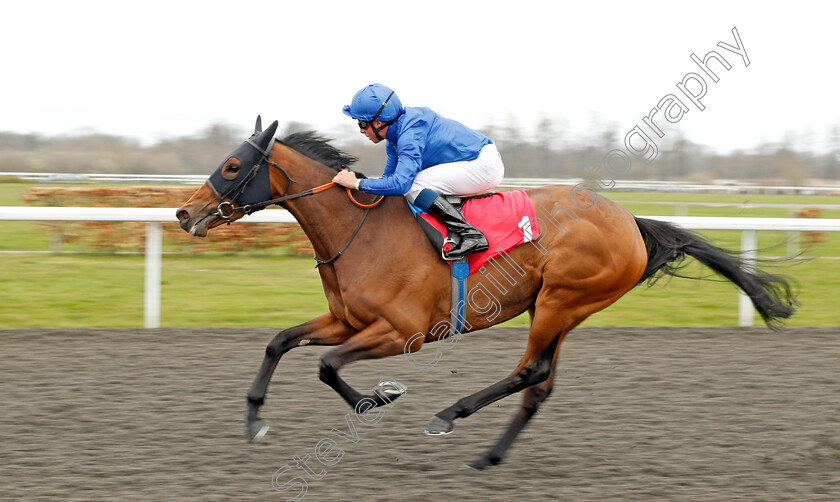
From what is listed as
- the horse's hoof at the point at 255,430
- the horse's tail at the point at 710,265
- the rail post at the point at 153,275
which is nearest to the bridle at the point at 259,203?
the horse's hoof at the point at 255,430

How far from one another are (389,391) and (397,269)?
63 cm

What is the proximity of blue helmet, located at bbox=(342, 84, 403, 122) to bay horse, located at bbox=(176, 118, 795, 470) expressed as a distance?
0.40 metres

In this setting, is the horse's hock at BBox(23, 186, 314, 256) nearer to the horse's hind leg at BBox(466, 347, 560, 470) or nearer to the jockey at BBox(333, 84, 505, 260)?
the jockey at BBox(333, 84, 505, 260)

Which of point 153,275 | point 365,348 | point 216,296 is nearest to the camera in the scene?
point 365,348

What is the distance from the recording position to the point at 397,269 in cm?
365

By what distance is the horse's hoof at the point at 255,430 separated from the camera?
3.74m

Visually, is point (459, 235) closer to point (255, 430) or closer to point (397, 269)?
point (397, 269)

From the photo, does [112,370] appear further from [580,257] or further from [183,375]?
[580,257]

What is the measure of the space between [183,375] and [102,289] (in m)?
3.88

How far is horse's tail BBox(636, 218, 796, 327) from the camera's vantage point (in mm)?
4125

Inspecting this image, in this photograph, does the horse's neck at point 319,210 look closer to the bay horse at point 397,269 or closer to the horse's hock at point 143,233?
the bay horse at point 397,269

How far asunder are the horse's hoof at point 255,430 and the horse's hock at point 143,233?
620 cm

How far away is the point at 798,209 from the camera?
1711 cm

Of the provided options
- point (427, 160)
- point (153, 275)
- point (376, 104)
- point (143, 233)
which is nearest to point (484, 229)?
point (427, 160)
